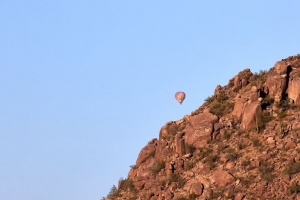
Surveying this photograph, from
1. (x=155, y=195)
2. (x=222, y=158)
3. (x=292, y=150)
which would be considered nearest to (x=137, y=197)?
(x=155, y=195)

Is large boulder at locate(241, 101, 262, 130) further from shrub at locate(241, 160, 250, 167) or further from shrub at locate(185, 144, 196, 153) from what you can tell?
shrub at locate(241, 160, 250, 167)

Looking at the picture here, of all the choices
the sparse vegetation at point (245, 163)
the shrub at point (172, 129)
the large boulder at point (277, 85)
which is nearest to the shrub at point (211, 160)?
the sparse vegetation at point (245, 163)

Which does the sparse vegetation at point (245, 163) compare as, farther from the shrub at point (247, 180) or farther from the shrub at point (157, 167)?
the shrub at point (157, 167)

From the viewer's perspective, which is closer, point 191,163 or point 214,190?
point 214,190

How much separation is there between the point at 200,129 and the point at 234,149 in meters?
3.91

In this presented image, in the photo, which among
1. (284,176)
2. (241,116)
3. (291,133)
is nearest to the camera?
(284,176)

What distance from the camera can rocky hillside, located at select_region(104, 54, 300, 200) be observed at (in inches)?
2395

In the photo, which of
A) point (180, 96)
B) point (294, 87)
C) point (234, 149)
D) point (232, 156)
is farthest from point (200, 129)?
point (180, 96)

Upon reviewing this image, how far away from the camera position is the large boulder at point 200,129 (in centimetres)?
6775

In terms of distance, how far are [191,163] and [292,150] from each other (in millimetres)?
8018

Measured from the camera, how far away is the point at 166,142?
7012 cm

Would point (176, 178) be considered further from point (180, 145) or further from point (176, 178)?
point (180, 145)

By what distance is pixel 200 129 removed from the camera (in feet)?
223

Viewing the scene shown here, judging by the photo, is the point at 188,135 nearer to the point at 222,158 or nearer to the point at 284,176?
the point at 222,158
